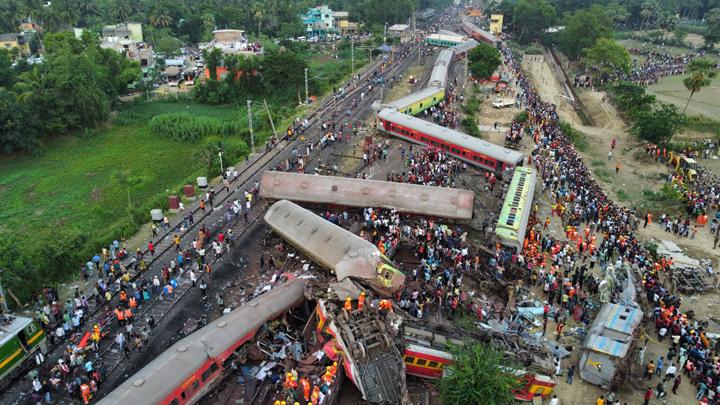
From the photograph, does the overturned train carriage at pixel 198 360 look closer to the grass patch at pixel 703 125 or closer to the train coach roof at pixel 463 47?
the grass patch at pixel 703 125

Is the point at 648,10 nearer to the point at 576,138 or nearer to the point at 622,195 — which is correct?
the point at 576,138

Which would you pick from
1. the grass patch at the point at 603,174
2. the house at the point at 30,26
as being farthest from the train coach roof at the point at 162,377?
the house at the point at 30,26

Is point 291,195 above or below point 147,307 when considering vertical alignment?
above

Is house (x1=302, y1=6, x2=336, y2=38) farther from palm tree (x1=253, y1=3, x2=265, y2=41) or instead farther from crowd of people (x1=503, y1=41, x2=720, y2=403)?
crowd of people (x1=503, y1=41, x2=720, y2=403)

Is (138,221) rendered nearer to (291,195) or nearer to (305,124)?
(291,195)

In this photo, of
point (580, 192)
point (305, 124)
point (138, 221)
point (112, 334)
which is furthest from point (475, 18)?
point (112, 334)
